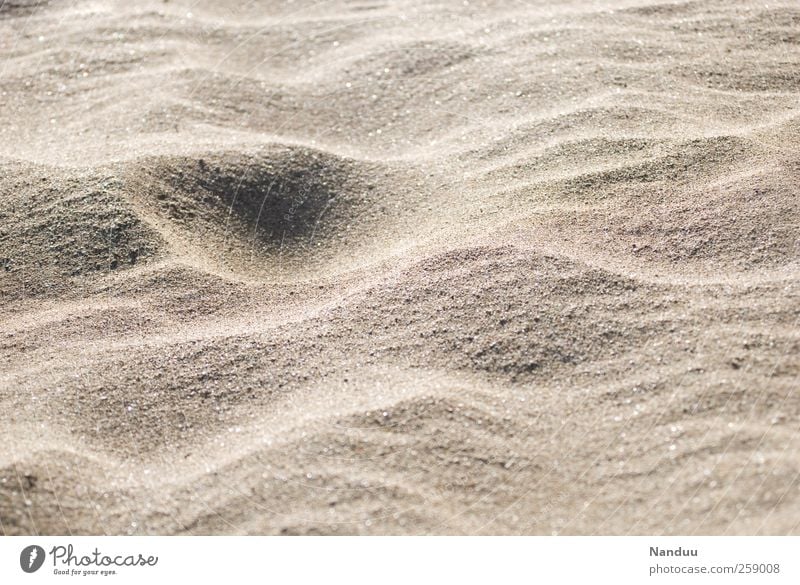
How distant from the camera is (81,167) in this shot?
2.17 metres

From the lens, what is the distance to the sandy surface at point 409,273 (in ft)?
5.02

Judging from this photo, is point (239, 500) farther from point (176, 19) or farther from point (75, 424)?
point (176, 19)

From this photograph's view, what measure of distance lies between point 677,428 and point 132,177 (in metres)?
1.46

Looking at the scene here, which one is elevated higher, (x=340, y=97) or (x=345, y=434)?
(x=340, y=97)

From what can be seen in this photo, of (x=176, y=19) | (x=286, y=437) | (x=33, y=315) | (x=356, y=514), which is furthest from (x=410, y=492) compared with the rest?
(x=176, y=19)

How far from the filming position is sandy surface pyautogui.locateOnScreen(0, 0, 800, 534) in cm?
153

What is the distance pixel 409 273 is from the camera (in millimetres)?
1902
